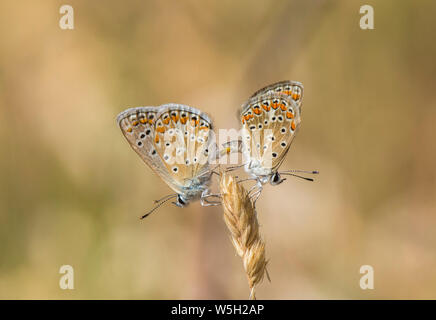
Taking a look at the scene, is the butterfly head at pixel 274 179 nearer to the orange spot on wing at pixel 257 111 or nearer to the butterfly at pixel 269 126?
the butterfly at pixel 269 126

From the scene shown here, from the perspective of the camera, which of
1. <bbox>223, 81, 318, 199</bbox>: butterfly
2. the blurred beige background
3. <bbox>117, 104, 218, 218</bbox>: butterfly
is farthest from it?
the blurred beige background

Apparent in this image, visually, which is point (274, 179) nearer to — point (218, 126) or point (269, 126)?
point (269, 126)

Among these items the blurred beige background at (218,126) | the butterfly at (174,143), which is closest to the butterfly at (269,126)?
the butterfly at (174,143)

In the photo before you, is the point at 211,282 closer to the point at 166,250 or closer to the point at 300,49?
the point at 166,250

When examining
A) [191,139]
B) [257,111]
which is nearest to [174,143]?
[191,139]

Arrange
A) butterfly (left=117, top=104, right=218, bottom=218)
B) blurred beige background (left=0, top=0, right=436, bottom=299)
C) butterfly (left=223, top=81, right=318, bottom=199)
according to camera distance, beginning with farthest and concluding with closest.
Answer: blurred beige background (left=0, top=0, right=436, bottom=299)
butterfly (left=117, top=104, right=218, bottom=218)
butterfly (left=223, top=81, right=318, bottom=199)

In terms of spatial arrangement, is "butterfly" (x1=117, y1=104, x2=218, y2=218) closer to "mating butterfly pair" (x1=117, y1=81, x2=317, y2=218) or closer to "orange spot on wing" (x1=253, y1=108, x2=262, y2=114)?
"mating butterfly pair" (x1=117, y1=81, x2=317, y2=218)

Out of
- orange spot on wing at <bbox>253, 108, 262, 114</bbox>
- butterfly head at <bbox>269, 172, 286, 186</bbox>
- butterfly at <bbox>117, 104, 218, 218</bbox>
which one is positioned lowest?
butterfly head at <bbox>269, 172, 286, 186</bbox>

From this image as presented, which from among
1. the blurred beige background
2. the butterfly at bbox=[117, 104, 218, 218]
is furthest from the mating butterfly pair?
the blurred beige background
